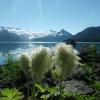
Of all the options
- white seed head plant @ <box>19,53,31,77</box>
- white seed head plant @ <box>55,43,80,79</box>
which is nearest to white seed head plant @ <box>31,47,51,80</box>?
white seed head plant @ <box>55,43,80,79</box>

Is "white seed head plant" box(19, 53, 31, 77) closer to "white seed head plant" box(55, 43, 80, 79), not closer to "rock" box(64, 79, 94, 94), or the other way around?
"white seed head plant" box(55, 43, 80, 79)

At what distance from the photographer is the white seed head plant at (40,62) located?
5417mm

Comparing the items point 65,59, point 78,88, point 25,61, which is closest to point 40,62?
point 65,59

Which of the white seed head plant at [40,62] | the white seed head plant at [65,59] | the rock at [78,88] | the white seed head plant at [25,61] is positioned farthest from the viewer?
the rock at [78,88]

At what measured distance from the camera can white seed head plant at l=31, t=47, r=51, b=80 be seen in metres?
5.42

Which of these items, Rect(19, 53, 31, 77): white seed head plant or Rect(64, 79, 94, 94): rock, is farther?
Rect(64, 79, 94, 94): rock

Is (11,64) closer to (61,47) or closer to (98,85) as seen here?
(98,85)

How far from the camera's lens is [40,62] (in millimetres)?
5422

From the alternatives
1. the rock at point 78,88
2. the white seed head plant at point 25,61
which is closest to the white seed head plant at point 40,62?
the white seed head plant at point 25,61

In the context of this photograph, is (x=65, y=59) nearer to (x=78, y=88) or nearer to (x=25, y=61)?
(x=25, y=61)

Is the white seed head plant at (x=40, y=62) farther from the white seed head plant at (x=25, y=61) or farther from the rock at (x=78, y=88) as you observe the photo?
the rock at (x=78, y=88)

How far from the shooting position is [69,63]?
5625mm

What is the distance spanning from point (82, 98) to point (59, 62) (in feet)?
5.55

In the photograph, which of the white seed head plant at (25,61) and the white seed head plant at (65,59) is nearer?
the white seed head plant at (65,59)
